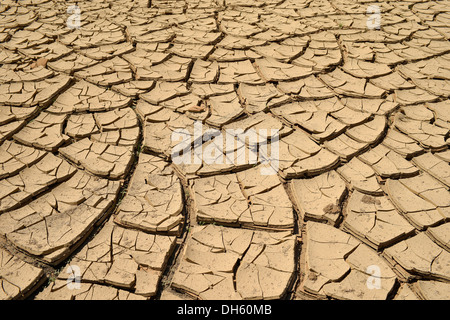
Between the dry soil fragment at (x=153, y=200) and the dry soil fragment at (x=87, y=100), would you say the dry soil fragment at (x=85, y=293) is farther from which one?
the dry soil fragment at (x=87, y=100)

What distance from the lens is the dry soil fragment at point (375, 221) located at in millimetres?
1781

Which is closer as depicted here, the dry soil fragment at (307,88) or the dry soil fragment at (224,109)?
the dry soil fragment at (224,109)

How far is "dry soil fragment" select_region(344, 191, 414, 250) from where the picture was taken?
178 cm

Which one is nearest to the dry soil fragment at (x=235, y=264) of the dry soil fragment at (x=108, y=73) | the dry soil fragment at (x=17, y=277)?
the dry soil fragment at (x=17, y=277)

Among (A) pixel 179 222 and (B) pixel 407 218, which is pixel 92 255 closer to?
(A) pixel 179 222

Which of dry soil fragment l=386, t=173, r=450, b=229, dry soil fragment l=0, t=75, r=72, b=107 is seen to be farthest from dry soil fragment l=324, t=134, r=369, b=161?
dry soil fragment l=0, t=75, r=72, b=107

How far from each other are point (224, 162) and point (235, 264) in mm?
688

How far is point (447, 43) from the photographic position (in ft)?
11.3

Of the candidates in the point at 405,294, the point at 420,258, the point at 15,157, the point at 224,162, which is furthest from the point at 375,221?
the point at 15,157

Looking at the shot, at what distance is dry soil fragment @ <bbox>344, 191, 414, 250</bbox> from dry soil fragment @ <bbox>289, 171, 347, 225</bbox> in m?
0.07

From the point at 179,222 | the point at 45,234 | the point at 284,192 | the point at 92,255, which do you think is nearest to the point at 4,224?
the point at 45,234

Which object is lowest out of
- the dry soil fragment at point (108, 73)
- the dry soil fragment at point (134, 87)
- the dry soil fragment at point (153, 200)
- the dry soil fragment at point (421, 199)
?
the dry soil fragment at point (421, 199)

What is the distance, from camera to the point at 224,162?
7.24 ft

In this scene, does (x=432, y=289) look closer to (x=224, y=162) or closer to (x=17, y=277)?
(x=224, y=162)
